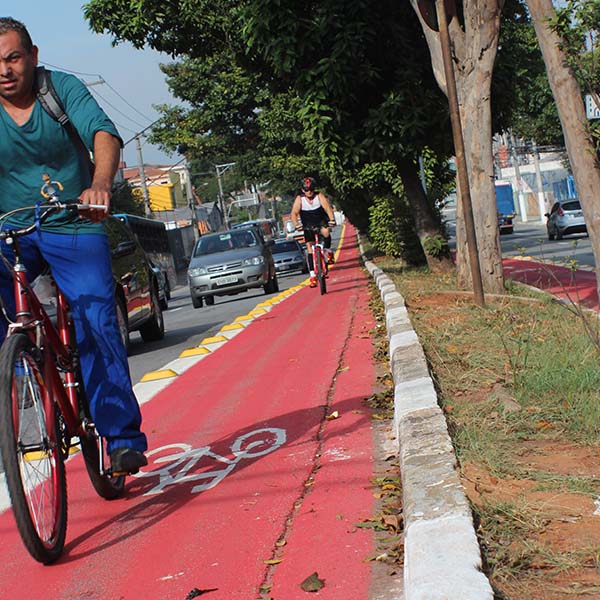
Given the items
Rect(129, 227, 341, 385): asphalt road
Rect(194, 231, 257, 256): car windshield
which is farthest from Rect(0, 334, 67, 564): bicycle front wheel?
Rect(194, 231, 257, 256): car windshield

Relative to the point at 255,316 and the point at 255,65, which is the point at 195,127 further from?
the point at 255,316

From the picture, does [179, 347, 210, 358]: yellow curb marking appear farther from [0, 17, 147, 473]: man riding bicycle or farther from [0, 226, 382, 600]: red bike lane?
[0, 17, 147, 473]: man riding bicycle

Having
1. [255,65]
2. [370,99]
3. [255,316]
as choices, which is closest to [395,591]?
[255,316]

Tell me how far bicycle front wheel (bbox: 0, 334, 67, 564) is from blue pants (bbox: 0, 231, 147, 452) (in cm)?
30

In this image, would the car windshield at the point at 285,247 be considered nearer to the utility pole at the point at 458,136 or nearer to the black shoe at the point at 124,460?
the utility pole at the point at 458,136

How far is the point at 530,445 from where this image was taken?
492cm

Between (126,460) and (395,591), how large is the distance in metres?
1.59

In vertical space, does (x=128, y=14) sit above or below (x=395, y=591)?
above

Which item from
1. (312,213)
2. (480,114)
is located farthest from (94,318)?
(312,213)

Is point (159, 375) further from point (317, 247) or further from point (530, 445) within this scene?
point (317, 247)

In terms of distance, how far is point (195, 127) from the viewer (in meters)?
42.5

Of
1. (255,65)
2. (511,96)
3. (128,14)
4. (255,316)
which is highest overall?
(128,14)

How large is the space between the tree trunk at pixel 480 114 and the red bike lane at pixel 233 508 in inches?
211

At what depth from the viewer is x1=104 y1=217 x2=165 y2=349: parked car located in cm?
1234
